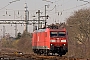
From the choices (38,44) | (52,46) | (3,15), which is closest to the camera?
(52,46)

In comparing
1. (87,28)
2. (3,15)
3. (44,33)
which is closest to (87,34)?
(87,28)

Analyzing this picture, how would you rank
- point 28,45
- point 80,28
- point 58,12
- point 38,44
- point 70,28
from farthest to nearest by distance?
point 28,45
point 70,28
point 80,28
point 58,12
point 38,44

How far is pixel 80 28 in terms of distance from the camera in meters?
50.2

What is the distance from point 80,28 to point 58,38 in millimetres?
17304

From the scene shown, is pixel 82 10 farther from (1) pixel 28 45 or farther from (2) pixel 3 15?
(2) pixel 3 15

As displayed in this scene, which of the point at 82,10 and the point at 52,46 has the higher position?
the point at 82,10

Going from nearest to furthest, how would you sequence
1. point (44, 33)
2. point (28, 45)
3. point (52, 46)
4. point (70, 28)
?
point (52, 46), point (44, 33), point (70, 28), point (28, 45)

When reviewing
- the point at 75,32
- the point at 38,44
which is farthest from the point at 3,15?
the point at 38,44

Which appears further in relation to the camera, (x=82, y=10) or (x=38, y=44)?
(x=82, y=10)

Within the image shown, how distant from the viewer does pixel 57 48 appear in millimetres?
33312

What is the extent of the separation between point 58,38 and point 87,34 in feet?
58.3

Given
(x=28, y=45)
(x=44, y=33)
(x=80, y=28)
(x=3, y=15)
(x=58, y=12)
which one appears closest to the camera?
(x=44, y=33)

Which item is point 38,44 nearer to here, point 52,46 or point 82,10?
point 52,46

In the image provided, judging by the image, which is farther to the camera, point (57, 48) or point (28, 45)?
point (28, 45)
